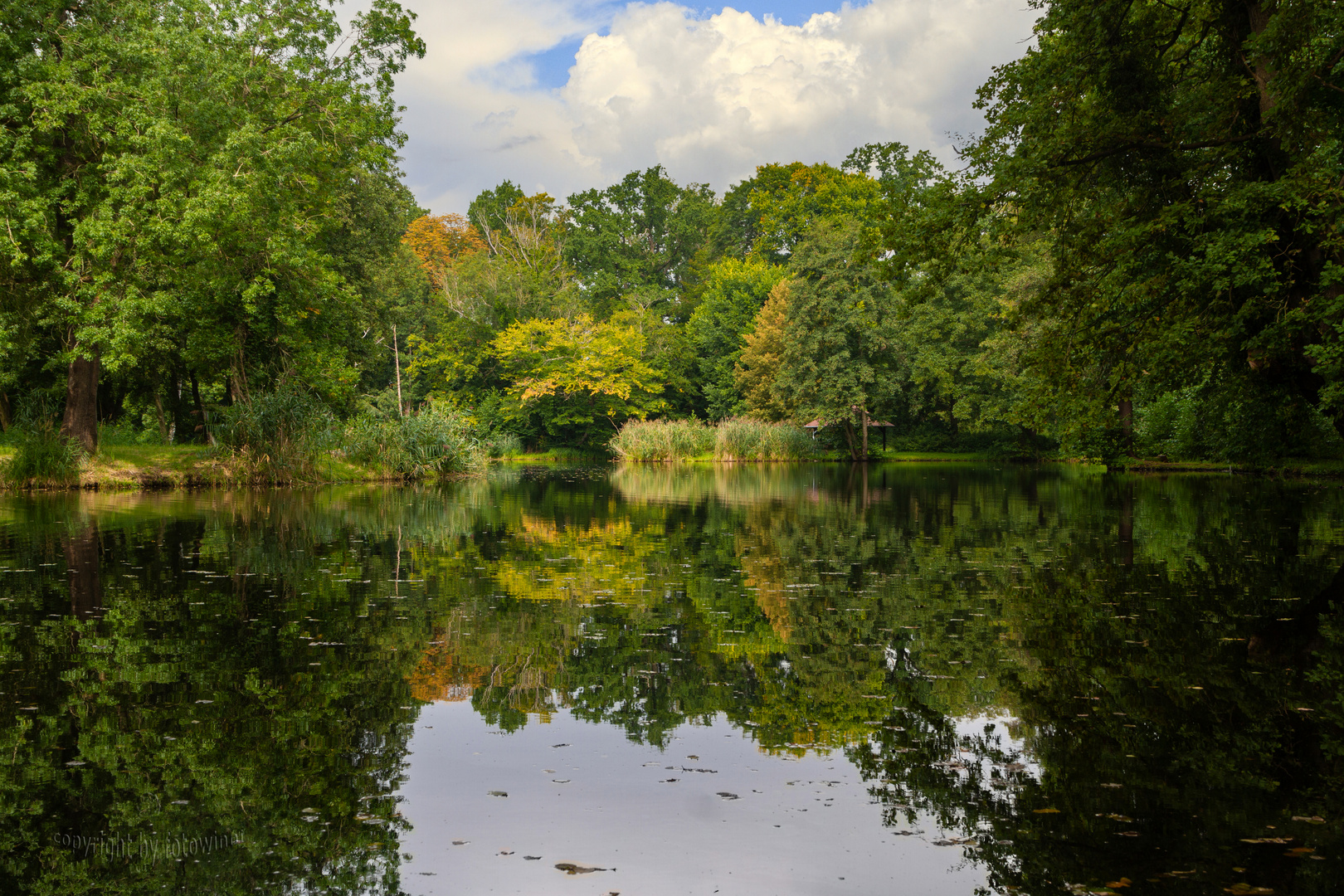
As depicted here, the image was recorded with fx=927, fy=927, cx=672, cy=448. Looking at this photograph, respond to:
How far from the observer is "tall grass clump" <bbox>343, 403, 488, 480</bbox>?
86.1 feet

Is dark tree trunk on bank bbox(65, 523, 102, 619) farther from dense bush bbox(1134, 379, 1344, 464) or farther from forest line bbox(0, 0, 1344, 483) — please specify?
dense bush bbox(1134, 379, 1344, 464)

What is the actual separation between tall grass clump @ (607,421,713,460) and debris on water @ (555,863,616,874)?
3828 centimetres

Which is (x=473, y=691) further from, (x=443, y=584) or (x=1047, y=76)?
(x=1047, y=76)

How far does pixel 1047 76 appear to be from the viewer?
47.3 feet

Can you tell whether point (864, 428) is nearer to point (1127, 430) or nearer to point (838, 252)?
point (838, 252)

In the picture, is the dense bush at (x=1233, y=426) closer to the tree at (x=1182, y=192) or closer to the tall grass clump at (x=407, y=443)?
the tree at (x=1182, y=192)

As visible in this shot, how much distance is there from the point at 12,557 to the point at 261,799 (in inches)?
351

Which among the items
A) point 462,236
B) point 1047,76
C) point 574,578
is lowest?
point 574,578

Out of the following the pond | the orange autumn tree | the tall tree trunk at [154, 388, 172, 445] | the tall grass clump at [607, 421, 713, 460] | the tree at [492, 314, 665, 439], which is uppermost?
the orange autumn tree

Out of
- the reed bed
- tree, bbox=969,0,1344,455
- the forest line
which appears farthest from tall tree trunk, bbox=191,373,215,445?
tree, bbox=969,0,1344,455

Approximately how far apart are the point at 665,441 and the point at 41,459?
2477cm

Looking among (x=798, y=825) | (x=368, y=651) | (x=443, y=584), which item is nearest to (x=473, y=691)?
(x=368, y=651)

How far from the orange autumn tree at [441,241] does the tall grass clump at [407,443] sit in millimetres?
31566

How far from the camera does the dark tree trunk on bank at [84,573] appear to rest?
7.66 meters
